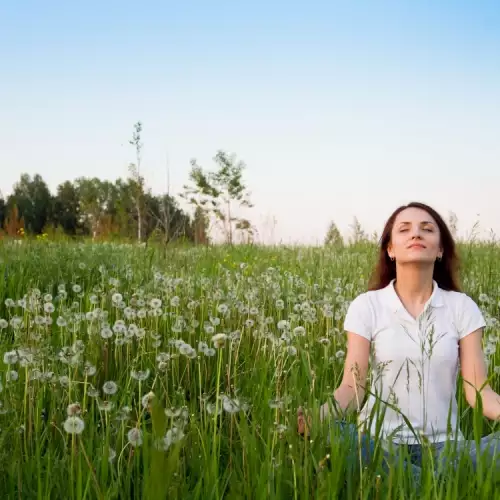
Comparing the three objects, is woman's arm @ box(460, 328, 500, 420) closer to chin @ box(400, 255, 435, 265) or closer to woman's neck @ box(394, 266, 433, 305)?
woman's neck @ box(394, 266, 433, 305)

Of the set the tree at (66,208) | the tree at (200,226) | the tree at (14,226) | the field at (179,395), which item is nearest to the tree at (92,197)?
the tree at (66,208)

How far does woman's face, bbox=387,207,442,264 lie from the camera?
3424 millimetres

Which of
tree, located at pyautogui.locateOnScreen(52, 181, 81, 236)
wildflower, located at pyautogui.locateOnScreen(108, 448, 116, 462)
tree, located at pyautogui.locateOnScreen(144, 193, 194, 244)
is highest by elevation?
tree, located at pyautogui.locateOnScreen(52, 181, 81, 236)

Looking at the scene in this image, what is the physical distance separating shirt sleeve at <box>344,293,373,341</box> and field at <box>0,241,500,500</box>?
0.59 feet

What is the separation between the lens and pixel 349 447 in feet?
7.51

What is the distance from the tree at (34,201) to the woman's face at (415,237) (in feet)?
196

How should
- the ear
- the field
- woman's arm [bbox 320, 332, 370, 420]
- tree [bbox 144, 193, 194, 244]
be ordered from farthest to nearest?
tree [bbox 144, 193, 194, 244]
the ear
woman's arm [bbox 320, 332, 370, 420]
the field

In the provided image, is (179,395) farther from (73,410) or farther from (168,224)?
(168,224)

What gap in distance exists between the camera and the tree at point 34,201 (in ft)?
204

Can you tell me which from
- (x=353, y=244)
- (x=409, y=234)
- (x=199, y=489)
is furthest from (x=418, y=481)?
(x=353, y=244)

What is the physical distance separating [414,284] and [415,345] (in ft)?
1.05

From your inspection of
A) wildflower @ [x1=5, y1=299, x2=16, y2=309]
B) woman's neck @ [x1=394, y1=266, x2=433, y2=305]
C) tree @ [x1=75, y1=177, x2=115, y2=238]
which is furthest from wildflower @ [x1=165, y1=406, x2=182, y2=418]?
tree @ [x1=75, y1=177, x2=115, y2=238]

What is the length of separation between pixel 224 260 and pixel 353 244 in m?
5.04

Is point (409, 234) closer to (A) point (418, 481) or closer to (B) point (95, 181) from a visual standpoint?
Answer: (A) point (418, 481)
